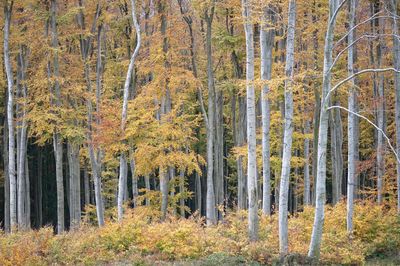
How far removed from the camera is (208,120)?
24.6m

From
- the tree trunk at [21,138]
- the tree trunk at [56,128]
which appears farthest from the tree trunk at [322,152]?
the tree trunk at [21,138]

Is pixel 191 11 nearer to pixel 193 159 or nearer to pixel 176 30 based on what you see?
pixel 176 30

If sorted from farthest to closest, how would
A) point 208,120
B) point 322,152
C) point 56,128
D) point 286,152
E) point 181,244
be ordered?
point 208,120 < point 56,128 < point 181,244 < point 286,152 < point 322,152

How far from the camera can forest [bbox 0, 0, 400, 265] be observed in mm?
14438

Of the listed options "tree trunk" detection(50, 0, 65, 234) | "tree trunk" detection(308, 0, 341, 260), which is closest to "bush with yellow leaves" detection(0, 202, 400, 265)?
"tree trunk" detection(308, 0, 341, 260)

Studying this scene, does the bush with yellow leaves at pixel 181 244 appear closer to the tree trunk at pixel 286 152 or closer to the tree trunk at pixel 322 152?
the tree trunk at pixel 286 152

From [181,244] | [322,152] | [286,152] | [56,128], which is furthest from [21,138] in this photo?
[322,152]

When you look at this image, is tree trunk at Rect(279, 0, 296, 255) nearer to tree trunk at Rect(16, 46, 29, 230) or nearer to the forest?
the forest

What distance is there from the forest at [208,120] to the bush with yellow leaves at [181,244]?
0.17 ft

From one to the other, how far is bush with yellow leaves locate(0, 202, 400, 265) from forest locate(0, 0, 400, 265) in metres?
0.05

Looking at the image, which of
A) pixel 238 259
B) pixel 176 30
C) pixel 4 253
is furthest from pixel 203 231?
pixel 176 30

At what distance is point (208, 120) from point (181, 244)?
10.0 m

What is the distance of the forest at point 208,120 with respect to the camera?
47.4ft

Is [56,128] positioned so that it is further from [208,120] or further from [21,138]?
[208,120]
